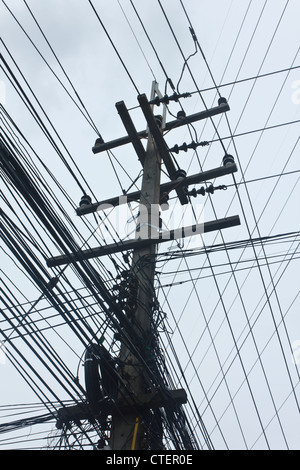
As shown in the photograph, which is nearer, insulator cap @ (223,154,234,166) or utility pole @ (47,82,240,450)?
utility pole @ (47,82,240,450)

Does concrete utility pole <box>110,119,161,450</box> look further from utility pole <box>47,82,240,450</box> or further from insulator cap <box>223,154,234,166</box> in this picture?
insulator cap <box>223,154,234,166</box>

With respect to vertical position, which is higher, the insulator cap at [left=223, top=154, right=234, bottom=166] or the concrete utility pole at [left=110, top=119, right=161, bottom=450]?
the insulator cap at [left=223, top=154, right=234, bottom=166]

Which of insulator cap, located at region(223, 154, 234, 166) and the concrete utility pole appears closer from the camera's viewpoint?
the concrete utility pole

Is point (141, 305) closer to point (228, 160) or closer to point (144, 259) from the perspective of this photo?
point (144, 259)

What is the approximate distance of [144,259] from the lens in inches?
213

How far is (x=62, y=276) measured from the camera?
4.35 m

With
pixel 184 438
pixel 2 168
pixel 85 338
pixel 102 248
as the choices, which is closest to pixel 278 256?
pixel 102 248

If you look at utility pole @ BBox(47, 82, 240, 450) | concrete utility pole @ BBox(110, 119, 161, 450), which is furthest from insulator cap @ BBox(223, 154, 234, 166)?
concrete utility pole @ BBox(110, 119, 161, 450)

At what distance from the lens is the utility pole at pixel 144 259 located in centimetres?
419

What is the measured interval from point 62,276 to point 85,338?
0.64 meters

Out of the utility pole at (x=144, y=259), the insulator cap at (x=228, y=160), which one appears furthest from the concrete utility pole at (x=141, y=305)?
the insulator cap at (x=228, y=160)

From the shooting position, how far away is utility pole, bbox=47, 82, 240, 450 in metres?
4.19

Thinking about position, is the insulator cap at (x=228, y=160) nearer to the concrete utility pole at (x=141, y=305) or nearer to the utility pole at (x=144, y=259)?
the utility pole at (x=144, y=259)

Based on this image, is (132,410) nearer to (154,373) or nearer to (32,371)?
(154,373)
